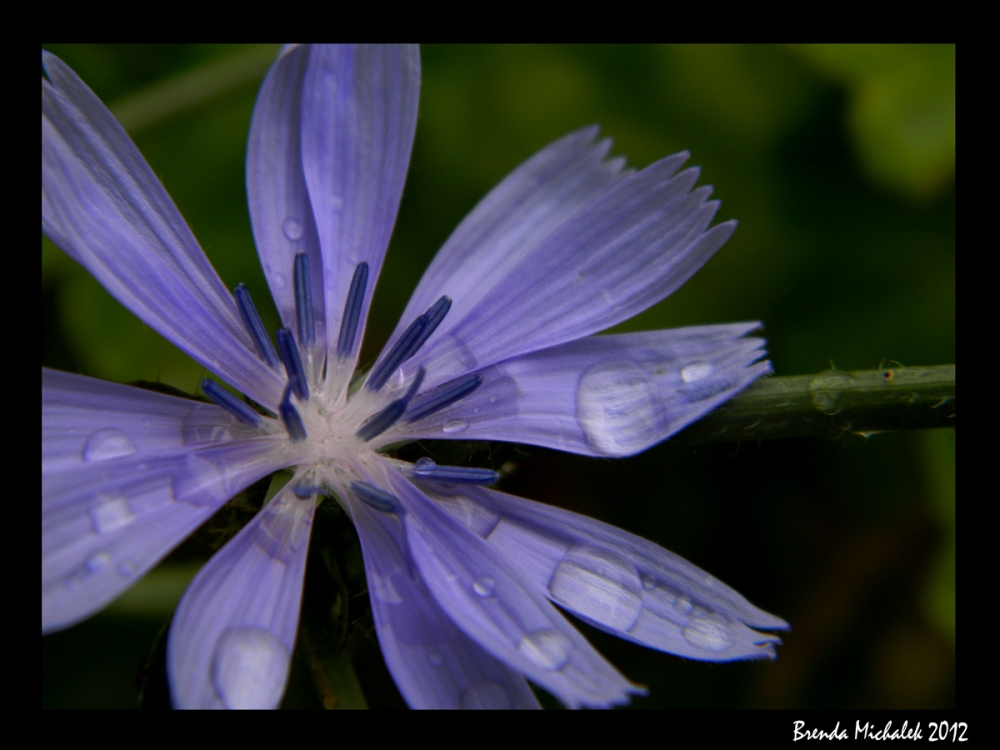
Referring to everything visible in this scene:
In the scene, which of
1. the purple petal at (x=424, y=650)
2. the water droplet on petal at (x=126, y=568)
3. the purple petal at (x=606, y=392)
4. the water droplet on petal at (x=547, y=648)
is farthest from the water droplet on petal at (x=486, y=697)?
the water droplet on petal at (x=126, y=568)

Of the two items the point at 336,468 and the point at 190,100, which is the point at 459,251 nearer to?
the point at 336,468

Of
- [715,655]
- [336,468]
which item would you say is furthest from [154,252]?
[715,655]

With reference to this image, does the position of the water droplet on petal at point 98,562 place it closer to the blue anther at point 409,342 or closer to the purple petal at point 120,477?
the purple petal at point 120,477

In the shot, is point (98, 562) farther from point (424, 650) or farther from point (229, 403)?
point (424, 650)

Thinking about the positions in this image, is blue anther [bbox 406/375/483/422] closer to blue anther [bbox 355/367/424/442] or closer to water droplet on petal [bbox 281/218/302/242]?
blue anther [bbox 355/367/424/442]

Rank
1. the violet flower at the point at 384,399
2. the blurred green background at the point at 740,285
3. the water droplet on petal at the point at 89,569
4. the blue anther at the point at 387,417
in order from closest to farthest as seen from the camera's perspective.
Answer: the water droplet on petal at the point at 89,569
the violet flower at the point at 384,399
the blue anther at the point at 387,417
the blurred green background at the point at 740,285

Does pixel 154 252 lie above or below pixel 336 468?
above
